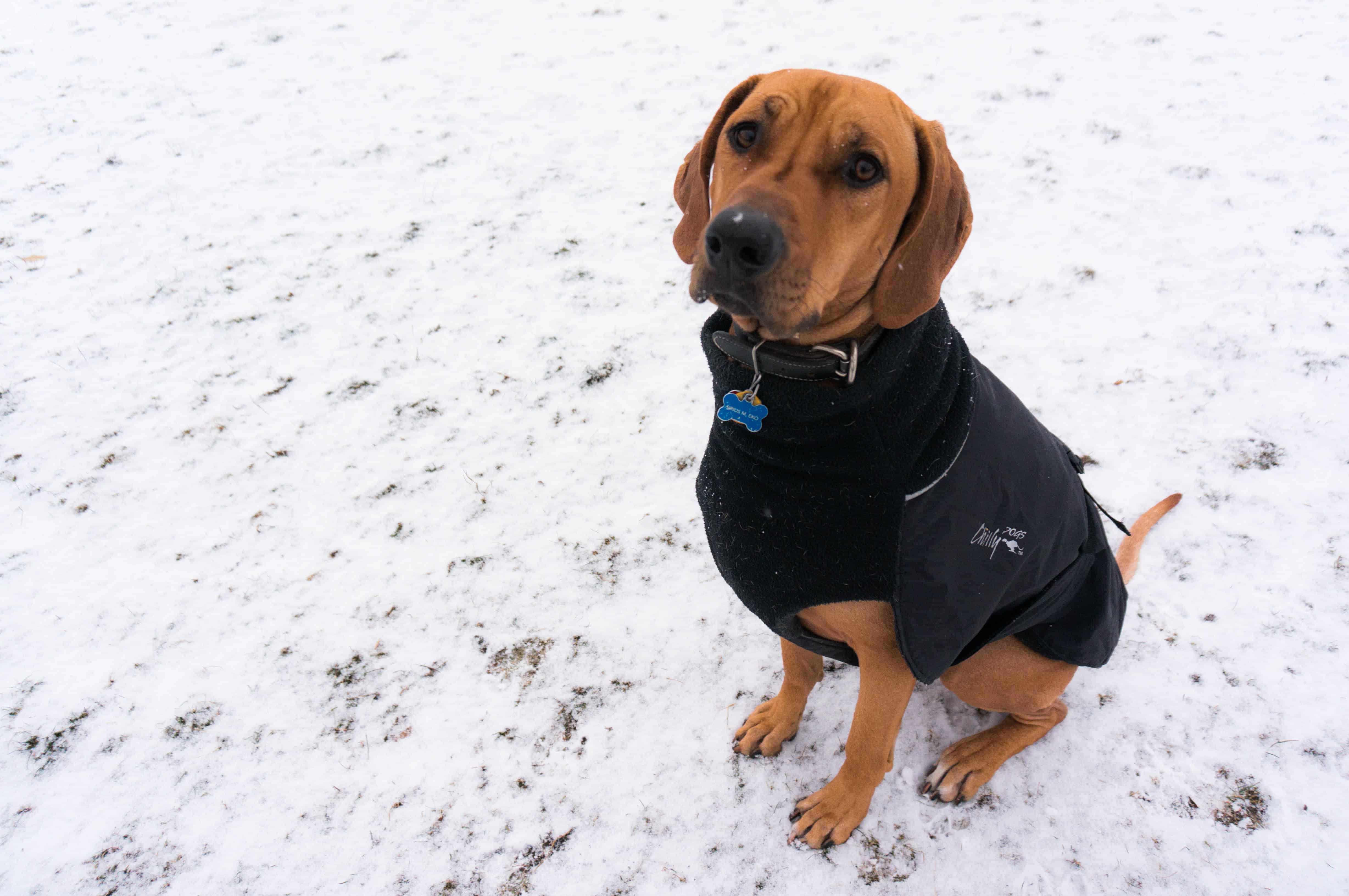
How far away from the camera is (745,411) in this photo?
1855 mm

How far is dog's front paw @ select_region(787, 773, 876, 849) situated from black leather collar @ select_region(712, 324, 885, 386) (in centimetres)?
149

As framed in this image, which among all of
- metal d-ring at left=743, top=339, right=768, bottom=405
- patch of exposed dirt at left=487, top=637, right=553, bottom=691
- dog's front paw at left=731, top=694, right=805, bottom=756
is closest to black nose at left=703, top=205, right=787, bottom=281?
metal d-ring at left=743, top=339, right=768, bottom=405

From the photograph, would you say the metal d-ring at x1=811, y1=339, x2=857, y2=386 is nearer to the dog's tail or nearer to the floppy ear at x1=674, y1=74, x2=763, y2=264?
the floppy ear at x1=674, y1=74, x2=763, y2=264

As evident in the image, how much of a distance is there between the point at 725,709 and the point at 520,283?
307cm

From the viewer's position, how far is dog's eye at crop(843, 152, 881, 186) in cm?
174

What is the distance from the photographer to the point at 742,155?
6.15ft

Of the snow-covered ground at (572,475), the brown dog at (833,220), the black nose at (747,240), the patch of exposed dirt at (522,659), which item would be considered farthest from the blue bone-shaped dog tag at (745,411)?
the patch of exposed dirt at (522,659)

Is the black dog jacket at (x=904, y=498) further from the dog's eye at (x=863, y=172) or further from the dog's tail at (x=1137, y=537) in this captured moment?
the dog's tail at (x=1137, y=537)

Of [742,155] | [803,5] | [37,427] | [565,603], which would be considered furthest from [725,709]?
[803,5]

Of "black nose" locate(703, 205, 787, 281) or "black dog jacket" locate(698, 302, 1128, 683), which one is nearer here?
"black nose" locate(703, 205, 787, 281)

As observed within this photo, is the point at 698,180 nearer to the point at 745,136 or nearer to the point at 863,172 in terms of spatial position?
the point at 745,136

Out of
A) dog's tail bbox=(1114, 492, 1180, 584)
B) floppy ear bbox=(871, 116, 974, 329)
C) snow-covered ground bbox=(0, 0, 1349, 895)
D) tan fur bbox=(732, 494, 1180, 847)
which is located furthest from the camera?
dog's tail bbox=(1114, 492, 1180, 584)

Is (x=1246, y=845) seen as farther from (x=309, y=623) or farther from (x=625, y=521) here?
(x=309, y=623)

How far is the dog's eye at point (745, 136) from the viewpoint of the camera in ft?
6.05
